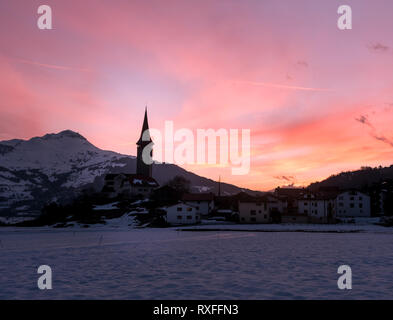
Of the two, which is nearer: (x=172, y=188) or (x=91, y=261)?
(x=91, y=261)

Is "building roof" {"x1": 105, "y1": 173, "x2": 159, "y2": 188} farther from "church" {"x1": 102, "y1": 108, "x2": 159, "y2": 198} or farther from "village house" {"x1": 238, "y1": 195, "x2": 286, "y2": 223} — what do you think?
"village house" {"x1": 238, "y1": 195, "x2": 286, "y2": 223}

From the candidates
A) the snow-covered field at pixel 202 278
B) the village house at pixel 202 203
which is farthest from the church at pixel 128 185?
the snow-covered field at pixel 202 278

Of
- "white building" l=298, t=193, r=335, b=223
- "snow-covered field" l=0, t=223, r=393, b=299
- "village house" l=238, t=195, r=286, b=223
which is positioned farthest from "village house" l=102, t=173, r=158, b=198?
"snow-covered field" l=0, t=223, r=393, b=299

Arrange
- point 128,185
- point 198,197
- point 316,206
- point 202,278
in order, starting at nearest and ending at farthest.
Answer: point 202,278
point 316,206
point 198,197
point 128,185

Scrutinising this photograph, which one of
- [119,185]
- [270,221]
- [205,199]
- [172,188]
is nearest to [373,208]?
[270,221]

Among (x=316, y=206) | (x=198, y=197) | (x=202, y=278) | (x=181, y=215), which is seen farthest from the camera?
(x=198, y=197)

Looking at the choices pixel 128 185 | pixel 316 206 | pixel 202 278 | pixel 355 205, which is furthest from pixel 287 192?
pixel 202 278

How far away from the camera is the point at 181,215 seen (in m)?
97.9

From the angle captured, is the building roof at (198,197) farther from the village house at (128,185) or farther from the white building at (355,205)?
the white building at (355,205)

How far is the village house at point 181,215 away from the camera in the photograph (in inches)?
3836

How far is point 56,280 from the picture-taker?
60.8 feet

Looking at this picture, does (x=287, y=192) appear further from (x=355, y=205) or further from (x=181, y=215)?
(x=181, y=215)
